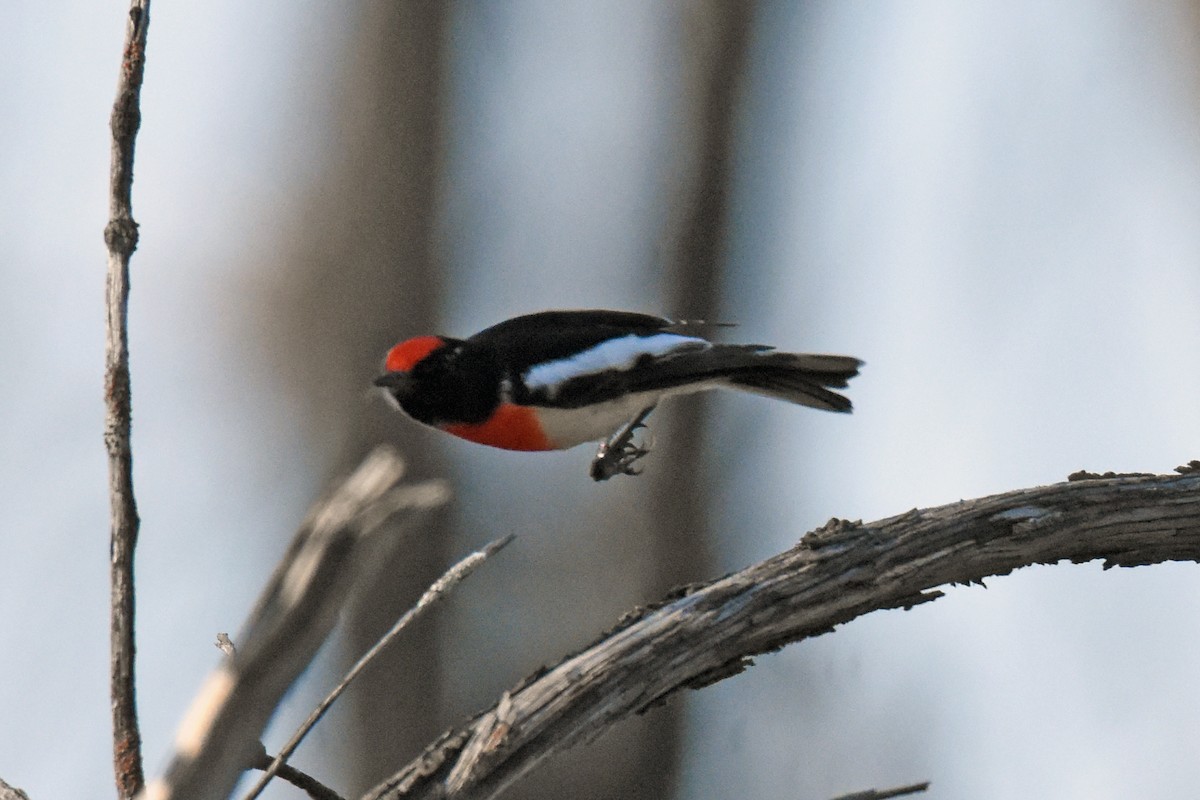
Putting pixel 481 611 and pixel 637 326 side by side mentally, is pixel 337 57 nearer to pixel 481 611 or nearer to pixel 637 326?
pixel 481 611

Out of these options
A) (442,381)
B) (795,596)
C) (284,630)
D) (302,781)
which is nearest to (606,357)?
(442,381)

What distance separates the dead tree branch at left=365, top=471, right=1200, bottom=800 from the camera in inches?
83.4

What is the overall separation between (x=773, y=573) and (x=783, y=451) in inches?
203

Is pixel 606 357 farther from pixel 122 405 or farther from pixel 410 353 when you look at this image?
pixel 122 405

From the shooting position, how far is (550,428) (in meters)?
3.70

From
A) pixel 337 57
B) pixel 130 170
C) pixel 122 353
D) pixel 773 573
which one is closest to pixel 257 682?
pixel 122 353

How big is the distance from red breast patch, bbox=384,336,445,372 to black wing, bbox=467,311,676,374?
18 cm

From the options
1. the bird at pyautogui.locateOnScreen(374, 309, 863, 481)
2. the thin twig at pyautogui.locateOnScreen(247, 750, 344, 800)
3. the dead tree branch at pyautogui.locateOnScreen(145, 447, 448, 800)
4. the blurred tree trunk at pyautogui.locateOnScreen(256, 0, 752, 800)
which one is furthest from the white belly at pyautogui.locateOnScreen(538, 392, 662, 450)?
the dead tree branch at pyautogui.locateOnScreen(145, 447, 448, 800)

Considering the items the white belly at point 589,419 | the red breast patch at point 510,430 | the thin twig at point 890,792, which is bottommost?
the thin twig at point 890,792

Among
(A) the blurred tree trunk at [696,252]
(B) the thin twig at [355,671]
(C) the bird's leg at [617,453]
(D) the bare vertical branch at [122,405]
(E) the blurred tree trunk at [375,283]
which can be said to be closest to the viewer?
(B) the thin twig at [355,671]

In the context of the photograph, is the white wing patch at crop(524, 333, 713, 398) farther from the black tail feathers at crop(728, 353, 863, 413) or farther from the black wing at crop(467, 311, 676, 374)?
the black tail feathers at crop(728, 353, 863, 413)

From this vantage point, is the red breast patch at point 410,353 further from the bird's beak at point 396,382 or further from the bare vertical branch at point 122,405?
the bare vertical branch at point 122,405

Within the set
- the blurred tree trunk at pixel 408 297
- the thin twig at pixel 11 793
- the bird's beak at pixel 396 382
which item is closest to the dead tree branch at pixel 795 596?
the thin twig at pixel 11 793

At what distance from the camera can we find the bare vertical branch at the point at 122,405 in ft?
6.16
